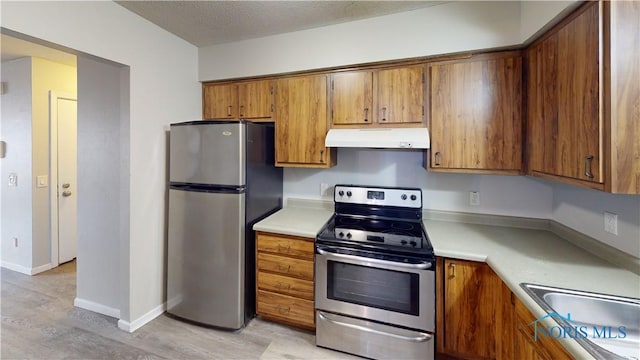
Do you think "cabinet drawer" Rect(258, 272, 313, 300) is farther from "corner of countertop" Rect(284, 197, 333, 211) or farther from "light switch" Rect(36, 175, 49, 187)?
"light switch" Rect(36, 175, 49, 187)

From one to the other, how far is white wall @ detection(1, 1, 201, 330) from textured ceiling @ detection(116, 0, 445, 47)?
0.17 metres

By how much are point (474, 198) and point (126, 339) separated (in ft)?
9.88

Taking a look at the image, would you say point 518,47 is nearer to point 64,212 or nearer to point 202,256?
point 202,256

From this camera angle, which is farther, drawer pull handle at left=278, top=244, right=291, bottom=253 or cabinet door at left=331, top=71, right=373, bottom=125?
cabinet door at left=331, top=71, right=373, bottom=125

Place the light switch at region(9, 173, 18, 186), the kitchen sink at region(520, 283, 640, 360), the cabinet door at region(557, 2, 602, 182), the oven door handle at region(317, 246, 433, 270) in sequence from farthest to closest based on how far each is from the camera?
the light switch at region(9, 173, 18, 186) < the oven door handle at region(317, 246, 433, 270) < the cabinet door at region(557, 2, 602, 182) < the kitchen sink at region(520, 283, 640, 360)

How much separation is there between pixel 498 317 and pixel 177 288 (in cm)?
242

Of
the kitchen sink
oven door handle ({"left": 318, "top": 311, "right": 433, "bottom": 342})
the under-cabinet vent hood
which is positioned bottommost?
oven door handle ({"left": 318, "top": 311, "right": 433, "bottom": 342})

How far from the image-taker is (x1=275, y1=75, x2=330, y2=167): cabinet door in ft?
8.02

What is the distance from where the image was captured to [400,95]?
221cm

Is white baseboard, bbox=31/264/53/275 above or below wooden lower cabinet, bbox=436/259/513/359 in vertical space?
below

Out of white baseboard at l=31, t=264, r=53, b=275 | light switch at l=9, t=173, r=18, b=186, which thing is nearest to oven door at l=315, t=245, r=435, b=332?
white baseboard at l=31, t=264, r=53, b=275

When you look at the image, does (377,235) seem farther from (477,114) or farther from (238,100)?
(238,100)

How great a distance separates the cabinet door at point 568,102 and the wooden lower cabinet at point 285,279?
63.8 inches

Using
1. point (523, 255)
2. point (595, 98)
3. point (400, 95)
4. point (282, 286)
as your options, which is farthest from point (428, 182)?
point (282, 286)
